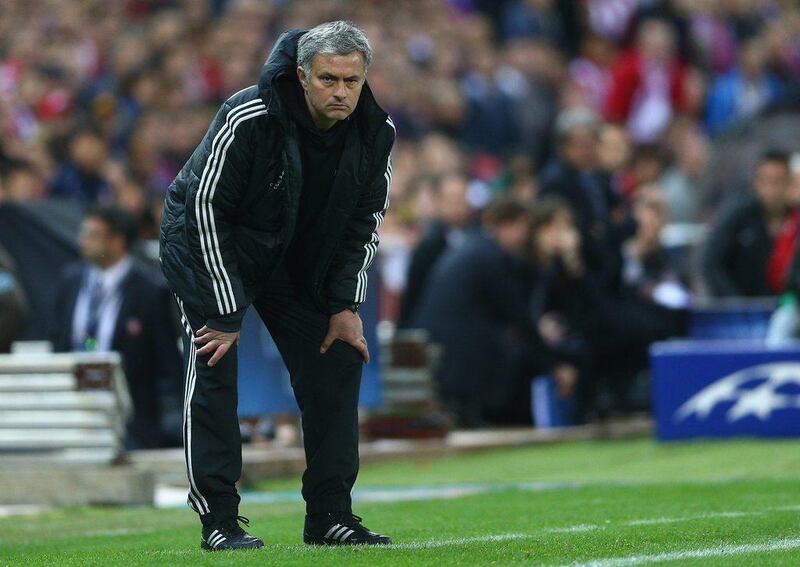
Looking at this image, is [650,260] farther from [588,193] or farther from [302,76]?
[302,76]

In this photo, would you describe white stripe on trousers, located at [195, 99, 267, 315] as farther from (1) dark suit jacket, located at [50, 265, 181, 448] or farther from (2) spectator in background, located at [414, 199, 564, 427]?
(2) spectator in background, located at [414, 199, 564, 427]

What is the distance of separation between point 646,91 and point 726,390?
993 centimetres

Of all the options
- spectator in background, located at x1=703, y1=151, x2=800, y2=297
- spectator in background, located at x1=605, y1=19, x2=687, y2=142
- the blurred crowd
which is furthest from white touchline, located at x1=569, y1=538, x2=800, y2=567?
spectator in background, located at x1=605, y1=19, x2=687, y2=142

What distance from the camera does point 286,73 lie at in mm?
6887

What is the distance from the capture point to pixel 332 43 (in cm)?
675

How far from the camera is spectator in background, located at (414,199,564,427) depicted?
51.7 ft

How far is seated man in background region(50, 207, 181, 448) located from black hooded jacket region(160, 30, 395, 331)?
635 cm

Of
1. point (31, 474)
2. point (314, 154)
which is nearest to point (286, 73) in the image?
point (314, 154)

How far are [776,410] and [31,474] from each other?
5703mm

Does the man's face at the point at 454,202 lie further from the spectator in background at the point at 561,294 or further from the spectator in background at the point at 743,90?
the spectator in background at the point at 743,90

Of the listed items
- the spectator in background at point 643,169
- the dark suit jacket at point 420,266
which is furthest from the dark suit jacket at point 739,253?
the spectator in background at point 643,169

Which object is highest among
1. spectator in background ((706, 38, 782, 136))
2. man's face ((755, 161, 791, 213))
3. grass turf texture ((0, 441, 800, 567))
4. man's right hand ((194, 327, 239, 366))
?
spectator in background ((706, 38, 782, 136))

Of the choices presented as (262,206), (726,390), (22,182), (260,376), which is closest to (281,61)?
(262,206)

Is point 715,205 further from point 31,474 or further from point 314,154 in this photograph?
point 314,154
